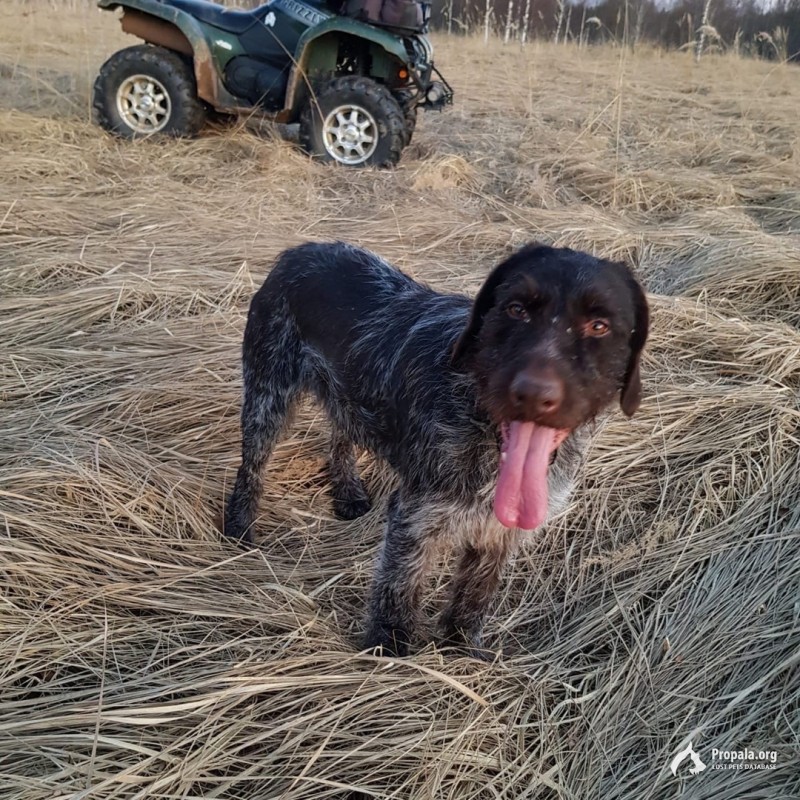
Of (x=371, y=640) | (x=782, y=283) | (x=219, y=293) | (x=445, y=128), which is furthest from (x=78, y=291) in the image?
(x=445, y=128)

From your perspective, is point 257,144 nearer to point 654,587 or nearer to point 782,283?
point 782,283

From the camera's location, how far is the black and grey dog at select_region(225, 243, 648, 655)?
217cm

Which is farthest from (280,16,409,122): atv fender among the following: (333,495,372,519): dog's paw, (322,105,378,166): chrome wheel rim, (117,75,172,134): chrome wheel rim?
(333,495,372,519): dog's paw

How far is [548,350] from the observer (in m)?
2.10

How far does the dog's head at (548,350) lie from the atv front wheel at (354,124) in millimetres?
6137

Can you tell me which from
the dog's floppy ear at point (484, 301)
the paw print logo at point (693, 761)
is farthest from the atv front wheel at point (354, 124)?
the paw print logo at point (693, 761)

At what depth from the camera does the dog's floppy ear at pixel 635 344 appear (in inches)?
92.0

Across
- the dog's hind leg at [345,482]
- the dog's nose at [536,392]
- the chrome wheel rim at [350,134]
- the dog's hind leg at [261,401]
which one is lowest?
the dog's hind leg at [345,482]

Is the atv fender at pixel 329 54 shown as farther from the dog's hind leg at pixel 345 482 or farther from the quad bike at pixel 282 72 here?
the dog's hind leg at pixel 345 482

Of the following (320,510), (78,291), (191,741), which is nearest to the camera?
(191,741)

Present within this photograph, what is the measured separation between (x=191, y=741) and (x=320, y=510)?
168 centimetres

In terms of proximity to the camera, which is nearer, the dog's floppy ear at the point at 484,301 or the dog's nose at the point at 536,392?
the dog's nose at the point at 536,392

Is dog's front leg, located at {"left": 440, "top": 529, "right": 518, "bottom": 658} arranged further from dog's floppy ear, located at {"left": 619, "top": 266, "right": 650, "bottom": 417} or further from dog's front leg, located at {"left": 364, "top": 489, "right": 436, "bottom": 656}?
dog's floppy ear, located at {"left": 619, "top": 266, "right": 650, "bottom": 417}

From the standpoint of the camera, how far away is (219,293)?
5.09m
